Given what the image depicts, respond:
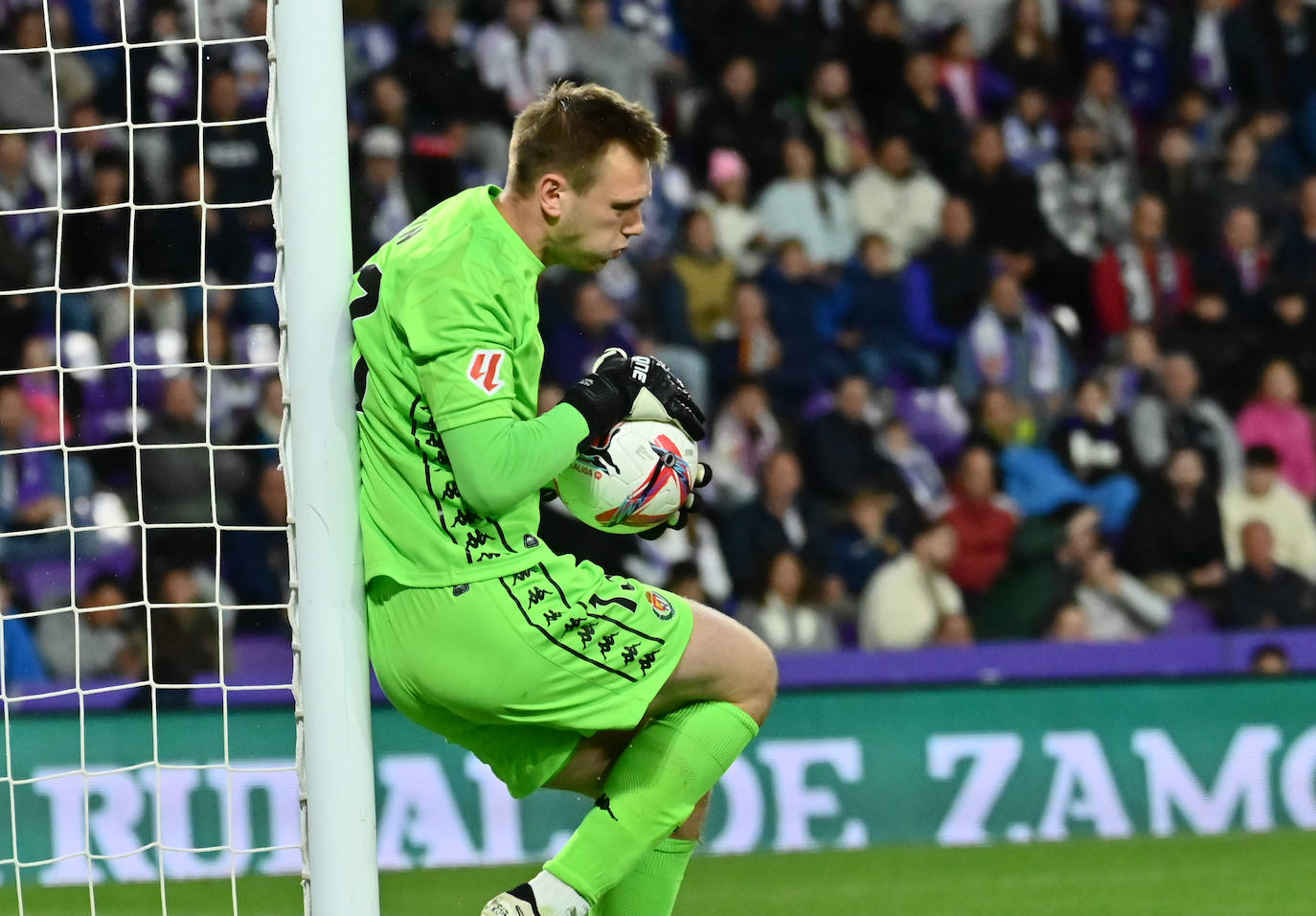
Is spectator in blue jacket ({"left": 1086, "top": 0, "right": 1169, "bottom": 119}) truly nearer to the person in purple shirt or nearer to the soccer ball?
the person in purple shirt

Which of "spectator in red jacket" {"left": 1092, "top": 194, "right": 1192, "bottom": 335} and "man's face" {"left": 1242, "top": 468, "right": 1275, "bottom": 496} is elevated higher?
"spectator in red jacket" {"left": 1092, "top": 194, "right": 1192, "bottom": 335}

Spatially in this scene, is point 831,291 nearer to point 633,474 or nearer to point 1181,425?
point 1181,425

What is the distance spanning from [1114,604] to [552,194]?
5752 millimetres

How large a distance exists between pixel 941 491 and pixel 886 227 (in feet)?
4.95

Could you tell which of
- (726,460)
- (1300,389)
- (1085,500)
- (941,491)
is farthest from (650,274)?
(1300,389)

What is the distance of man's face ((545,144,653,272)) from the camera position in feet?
10.8

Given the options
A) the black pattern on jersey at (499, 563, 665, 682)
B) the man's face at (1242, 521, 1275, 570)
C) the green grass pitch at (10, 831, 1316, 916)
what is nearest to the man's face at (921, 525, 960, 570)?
the man's face at (1242, 521, 1275, 570)

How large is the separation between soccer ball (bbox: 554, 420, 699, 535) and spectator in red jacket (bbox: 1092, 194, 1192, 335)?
20.4ft

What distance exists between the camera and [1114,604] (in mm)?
8438

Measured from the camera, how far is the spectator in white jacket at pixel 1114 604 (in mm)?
8391

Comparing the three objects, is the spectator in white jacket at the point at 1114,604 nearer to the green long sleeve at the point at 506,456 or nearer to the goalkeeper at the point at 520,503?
the goalkeeper at the point at 520,503

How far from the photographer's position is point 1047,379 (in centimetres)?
897

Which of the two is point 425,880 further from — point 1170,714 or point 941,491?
point 941,491

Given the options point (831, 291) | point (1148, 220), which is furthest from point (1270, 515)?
point (831, 291)
